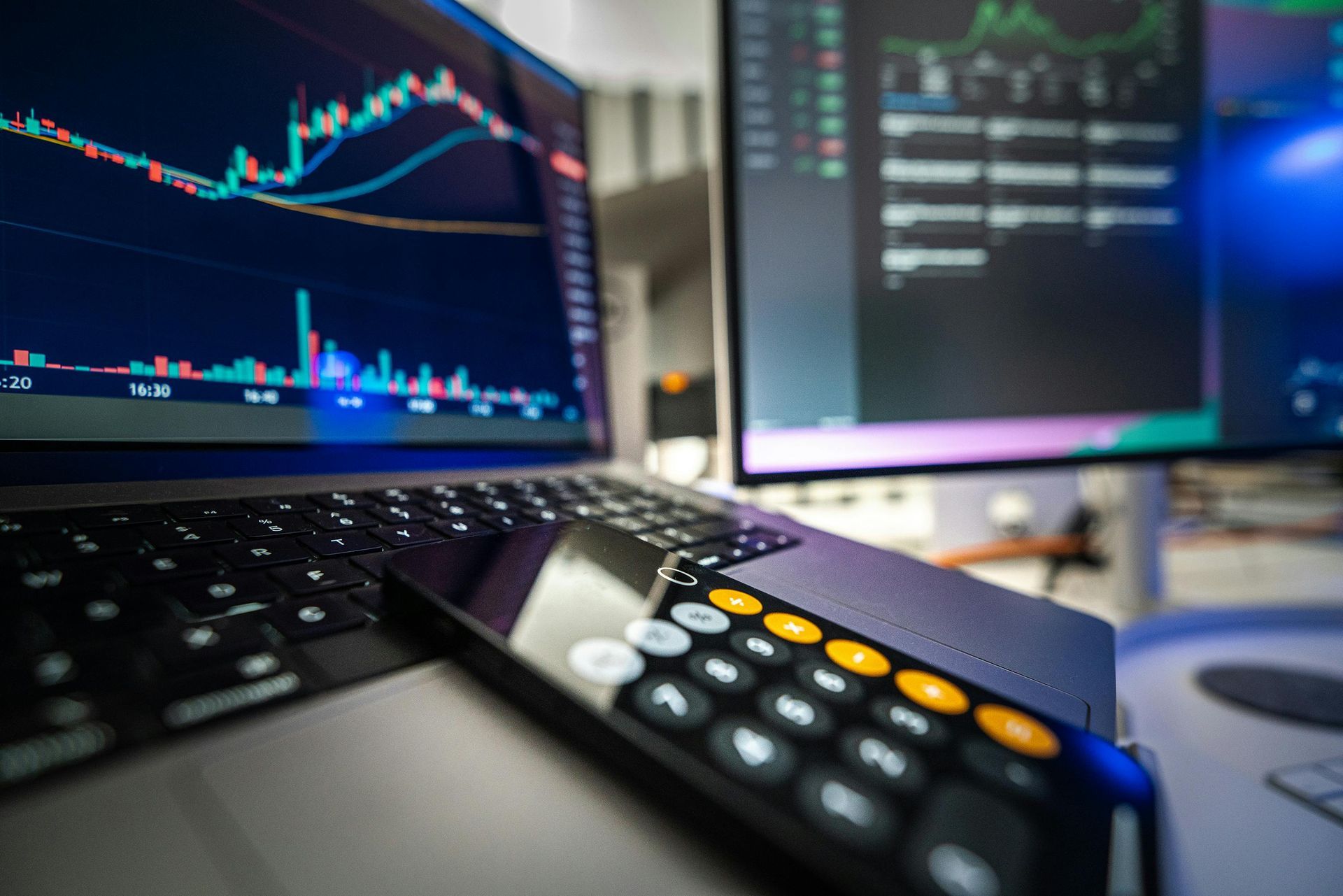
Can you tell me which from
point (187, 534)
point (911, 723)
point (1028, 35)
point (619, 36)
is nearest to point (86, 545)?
point (187, 534)

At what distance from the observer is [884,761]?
150mm

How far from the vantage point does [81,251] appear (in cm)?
27

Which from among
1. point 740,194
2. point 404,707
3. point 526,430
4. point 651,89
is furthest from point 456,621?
point 651,89

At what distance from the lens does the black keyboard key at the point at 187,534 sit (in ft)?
0.70

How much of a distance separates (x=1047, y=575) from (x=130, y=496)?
754 mm

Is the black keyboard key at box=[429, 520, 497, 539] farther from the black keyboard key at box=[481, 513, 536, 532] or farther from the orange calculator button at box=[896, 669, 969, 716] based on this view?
the orange calculator button at box=[896, 669, 969, 716]

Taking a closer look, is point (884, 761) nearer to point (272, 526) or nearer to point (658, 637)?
point (658, 637)

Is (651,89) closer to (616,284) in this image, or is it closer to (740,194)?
(616,284)

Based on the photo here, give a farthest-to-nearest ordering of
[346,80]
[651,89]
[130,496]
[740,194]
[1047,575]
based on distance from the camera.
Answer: [651,89] → [1047,575] → [740,194] → [346,80] → [130,496]

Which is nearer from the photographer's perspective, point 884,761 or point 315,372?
point 884,761

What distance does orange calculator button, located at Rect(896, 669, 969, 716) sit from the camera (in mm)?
177

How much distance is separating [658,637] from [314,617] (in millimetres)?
92

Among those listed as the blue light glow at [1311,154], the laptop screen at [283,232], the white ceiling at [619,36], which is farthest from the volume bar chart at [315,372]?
the white ceiling at [619,36]

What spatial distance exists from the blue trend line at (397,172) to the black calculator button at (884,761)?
1.12 feet
